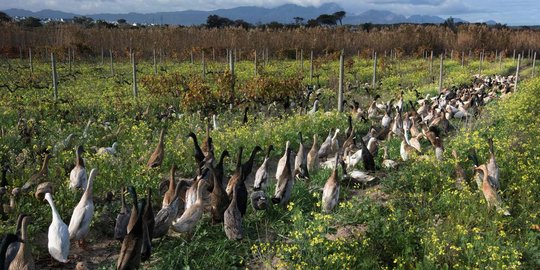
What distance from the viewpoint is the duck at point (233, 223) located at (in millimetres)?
6137

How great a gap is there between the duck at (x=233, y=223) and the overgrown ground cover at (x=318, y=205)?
0.36ft

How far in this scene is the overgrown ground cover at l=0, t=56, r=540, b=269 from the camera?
5.37 m

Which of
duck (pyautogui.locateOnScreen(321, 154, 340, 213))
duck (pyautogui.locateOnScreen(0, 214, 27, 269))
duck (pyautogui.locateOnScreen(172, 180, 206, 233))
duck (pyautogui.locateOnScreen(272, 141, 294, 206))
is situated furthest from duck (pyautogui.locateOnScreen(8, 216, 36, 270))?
duck (pyautogui.locateOnScreen(321, 154, 340, 213))

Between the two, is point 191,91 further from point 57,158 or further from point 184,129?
point 57,158

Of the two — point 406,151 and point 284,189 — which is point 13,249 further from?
point 406,151

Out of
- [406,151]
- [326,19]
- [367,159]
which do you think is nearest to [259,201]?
[367,159]

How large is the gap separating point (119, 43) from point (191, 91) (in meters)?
23.9

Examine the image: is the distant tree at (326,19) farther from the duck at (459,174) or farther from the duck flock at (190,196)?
the duck at (459,174)

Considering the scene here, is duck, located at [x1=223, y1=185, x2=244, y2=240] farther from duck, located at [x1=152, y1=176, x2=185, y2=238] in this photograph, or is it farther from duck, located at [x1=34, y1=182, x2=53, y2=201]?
duck, located at [x1=34, y1=182, x2=53, y2=201]

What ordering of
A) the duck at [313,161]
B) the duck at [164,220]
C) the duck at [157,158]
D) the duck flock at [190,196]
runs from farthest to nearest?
1. the duck at [313,161]
2. the duck at [157,158]
3. the duck at [164,220]
4. the duck flock at [190,196]

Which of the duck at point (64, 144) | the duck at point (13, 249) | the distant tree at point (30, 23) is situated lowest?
the duck at point (13, 249)

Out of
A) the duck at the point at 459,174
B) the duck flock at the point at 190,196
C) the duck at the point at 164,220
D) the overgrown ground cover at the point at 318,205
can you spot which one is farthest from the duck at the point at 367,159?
the duck at the point at 164,220

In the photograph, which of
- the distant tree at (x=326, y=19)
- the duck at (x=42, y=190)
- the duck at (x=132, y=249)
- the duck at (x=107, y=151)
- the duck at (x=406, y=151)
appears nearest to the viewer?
the duck at (x=132, y=249)

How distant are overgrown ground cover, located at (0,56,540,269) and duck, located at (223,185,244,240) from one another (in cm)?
11
